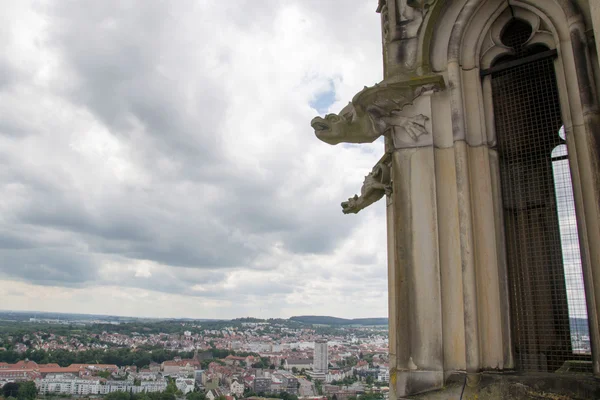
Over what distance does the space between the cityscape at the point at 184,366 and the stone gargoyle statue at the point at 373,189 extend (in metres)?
72.7

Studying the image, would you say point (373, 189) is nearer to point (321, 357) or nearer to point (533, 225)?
point (533, 225)

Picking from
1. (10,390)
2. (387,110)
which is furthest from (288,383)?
(387,110)

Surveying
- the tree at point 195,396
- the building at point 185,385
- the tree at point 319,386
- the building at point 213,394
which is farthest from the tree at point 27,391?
the tree at point 319,386

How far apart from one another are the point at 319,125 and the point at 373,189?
97 cm

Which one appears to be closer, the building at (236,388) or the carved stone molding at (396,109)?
the carved stone molding at (396,109)

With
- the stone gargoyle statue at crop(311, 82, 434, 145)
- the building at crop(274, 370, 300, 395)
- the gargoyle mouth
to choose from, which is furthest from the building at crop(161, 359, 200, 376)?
the stone gargoyle statue at crop(311, 82, 434, 145)

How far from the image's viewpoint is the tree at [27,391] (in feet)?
314

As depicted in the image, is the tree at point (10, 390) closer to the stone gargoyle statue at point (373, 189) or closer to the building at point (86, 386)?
the building at point (86, 386)

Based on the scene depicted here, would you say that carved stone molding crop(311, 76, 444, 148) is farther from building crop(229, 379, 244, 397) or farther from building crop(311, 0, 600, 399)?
building crop(229, 379, 244, 397)

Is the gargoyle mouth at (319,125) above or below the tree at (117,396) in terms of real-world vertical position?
above

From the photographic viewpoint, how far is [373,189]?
6.10 metres

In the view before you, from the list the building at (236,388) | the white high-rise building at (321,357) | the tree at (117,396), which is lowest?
the tree at (117,396)

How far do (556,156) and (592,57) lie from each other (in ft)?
3.93

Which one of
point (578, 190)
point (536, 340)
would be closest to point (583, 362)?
point (536, 340)
